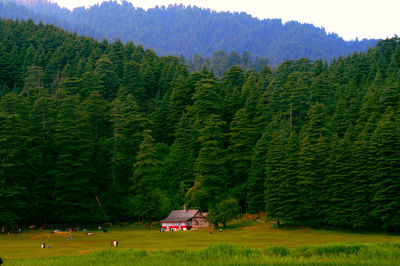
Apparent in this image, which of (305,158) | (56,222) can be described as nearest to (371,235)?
(305,158)

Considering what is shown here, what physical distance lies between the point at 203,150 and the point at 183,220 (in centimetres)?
1271

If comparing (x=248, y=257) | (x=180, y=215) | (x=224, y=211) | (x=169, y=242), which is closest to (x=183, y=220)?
(x=180, y=215)

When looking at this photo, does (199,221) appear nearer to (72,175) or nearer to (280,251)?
(72,175)

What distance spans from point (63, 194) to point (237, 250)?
4462 centimetres

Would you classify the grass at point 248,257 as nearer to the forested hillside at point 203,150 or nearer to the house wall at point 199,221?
the forested hillside at point 203,150

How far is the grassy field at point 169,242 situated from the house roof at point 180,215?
23.0ft

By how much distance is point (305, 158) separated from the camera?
2469 inches

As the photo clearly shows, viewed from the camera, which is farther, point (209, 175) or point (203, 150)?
point (203, 150)

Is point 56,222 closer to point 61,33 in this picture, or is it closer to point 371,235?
point 371,235

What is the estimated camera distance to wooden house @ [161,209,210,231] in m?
70.1

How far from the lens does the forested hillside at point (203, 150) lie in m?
58.2

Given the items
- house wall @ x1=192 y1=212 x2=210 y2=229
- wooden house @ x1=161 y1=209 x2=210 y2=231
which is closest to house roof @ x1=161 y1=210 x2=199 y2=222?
wooden house @ x1=161 y1=209 x2=210 y2=231

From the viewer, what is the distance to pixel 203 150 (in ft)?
246

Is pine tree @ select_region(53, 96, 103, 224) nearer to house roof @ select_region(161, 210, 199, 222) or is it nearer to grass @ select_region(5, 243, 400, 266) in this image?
→ house roof @ select_region(161, 210, 199, 222)
